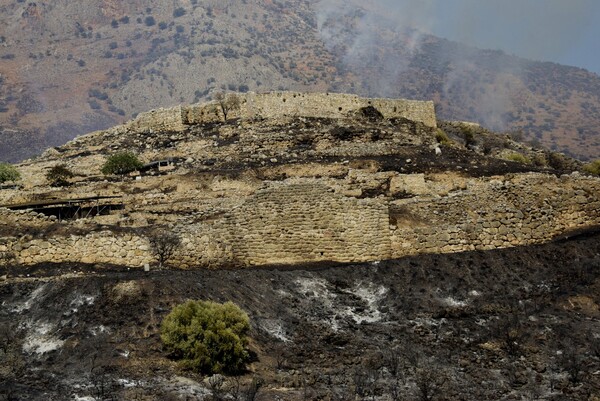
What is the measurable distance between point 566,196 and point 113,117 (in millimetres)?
92204

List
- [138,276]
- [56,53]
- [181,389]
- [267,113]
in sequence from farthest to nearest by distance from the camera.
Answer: [56,53], [267,113], [138,276], [181,389]

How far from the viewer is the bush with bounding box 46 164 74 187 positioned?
31.7 m

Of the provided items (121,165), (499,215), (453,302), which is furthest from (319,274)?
(121,165)

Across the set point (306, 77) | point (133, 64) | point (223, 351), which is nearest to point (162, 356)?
point (223, 351)

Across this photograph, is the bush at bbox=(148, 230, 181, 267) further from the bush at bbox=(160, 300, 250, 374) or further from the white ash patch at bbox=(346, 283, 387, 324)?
the bush at bbox=(160, 300, 250, 374)

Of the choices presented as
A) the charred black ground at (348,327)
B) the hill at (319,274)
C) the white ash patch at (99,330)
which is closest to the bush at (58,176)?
the hill at (319,274)

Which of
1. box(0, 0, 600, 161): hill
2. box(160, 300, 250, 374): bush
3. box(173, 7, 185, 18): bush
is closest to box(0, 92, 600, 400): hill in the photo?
box(160, 300, 250, 374): bush

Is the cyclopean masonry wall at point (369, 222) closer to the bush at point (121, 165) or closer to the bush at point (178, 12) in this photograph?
the bush at point (121, 165)

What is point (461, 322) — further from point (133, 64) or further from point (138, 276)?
point (133, 64)

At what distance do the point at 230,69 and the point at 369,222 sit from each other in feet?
304

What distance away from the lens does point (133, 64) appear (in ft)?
408

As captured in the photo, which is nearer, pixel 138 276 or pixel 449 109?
pixel 138 276

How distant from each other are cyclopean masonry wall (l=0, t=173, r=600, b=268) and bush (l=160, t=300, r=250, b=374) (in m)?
6.54

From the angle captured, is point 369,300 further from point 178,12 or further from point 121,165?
point 178,12
